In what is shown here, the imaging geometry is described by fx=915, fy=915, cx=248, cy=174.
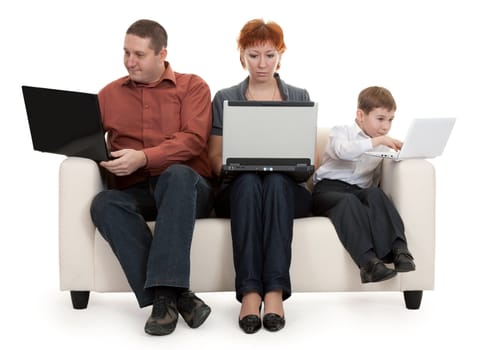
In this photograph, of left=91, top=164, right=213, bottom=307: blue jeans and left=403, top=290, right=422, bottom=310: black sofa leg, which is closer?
left=91, top=164, right=213, bottom=307: blue jeans

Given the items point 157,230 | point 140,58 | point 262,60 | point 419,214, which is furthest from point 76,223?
point 419,214

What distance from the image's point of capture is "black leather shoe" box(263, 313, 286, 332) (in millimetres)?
3535

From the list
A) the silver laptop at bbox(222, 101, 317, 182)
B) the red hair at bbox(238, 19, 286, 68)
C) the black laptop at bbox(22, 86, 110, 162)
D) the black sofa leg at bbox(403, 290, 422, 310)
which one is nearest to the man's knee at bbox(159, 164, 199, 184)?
the silver laptop at bbox(222, 101, 317, 182)

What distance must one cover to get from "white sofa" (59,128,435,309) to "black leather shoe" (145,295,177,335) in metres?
0.32

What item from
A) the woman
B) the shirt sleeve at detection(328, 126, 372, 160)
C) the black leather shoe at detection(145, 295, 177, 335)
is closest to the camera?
the black leather shoe at detection(145, 295, 177, 335)

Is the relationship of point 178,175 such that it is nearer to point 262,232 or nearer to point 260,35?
point 262,232

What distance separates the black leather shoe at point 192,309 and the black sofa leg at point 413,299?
35.6 inches

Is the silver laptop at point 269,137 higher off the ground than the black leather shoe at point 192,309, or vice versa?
the silver laptop at point 269,137

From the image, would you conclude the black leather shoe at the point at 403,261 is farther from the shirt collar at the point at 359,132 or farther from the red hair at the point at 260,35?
the red hair at the point at 260,35

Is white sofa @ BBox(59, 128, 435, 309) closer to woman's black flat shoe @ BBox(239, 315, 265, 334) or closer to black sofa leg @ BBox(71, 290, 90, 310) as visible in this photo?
black sofa leg @ BBox(71, 290, 90, 310)

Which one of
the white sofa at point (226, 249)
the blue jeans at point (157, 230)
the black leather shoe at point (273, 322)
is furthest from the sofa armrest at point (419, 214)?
the blue jeans at point (157, 230)

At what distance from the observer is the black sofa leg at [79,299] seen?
3872 millimetres

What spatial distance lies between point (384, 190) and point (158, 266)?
3.85 ft

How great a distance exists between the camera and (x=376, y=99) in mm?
4074
